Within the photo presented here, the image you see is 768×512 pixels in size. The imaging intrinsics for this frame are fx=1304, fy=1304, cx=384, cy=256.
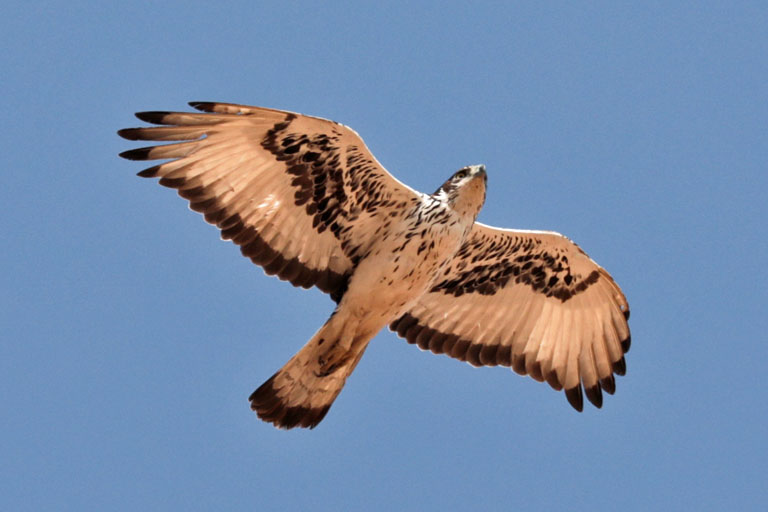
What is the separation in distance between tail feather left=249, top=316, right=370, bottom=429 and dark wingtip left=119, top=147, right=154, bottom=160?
2.18 m

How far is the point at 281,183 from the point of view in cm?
1170

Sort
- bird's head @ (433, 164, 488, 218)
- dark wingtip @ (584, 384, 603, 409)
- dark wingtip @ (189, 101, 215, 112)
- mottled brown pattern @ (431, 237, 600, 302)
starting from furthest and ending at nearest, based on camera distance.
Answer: dark wingtip @ (584, 384, 603, 409) → mottled brown pattern @ (431, 237, 600, 302) → bird's head @ (433, 164, 488, 218) → dark wingtip @ (189, 101, 215, 112)

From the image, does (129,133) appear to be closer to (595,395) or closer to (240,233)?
(240,233)

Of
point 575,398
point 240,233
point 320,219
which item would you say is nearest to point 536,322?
point 575,398

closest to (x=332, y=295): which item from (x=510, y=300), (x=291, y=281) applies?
(x=291, y=281)

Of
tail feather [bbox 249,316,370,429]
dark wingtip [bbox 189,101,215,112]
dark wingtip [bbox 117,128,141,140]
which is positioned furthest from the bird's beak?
dark wingtip [bbox 117,128,141,140]

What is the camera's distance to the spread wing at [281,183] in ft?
36.9

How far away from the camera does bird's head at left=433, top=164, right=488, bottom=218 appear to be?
11602 mm

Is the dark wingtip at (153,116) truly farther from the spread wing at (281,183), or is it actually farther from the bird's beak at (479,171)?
the bird's beak at (479,171)

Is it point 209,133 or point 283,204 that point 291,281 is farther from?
point 209,133

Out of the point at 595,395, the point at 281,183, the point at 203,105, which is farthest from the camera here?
the point at 595,395

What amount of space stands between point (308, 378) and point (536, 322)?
2.84m

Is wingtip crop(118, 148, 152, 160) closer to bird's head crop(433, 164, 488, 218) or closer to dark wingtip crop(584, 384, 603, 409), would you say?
bird's head crop(433, 164, 488, 218)

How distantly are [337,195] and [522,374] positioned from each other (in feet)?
9.91
